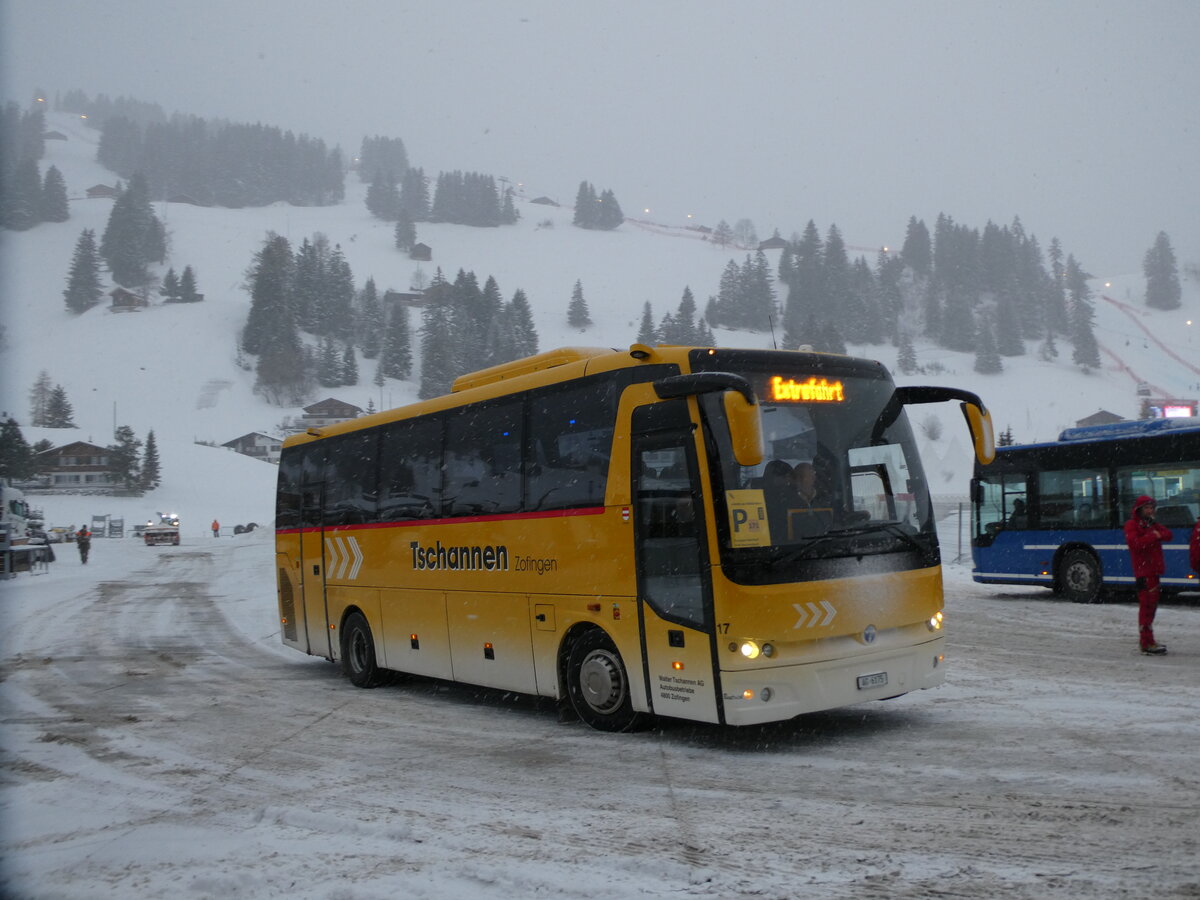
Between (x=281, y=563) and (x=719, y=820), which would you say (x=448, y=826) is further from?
(x=281, y=563)

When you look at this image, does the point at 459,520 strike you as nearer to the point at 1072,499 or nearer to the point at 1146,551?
the point at 1146,551

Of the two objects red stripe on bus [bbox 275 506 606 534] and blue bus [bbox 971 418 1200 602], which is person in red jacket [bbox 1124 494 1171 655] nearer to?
blue bus [bbox 971 418 1200 602]

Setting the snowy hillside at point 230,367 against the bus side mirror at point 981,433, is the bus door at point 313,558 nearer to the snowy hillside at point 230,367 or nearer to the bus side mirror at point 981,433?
the bus side mirror at point 981,433

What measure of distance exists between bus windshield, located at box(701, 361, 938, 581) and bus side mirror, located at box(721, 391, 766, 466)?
84 cm

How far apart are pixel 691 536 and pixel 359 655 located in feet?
20.6

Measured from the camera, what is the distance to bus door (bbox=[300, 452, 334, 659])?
12.9m

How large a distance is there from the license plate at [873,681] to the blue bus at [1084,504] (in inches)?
442

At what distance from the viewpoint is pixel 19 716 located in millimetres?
9766

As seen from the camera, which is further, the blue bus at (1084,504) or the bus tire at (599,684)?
the blue bus at (1084,504)

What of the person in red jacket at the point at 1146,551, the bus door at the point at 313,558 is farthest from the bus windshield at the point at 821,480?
the bus door at the point at 313,558

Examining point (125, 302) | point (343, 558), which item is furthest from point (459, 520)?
point (125, 302)

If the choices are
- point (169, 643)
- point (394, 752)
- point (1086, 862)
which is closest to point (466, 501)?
point (394, 752)

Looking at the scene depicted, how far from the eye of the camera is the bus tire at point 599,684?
316 inches

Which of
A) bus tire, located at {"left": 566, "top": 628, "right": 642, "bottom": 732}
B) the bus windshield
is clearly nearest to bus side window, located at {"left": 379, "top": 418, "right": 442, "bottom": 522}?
bus tire, located at {"left": 566, "top": 628, "right": 642, "bottom": 732}
